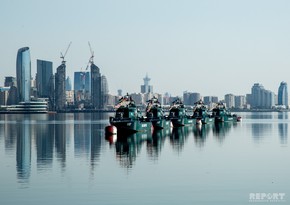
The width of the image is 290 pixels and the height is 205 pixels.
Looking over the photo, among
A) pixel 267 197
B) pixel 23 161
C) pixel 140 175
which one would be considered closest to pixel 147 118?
pixel 23 161

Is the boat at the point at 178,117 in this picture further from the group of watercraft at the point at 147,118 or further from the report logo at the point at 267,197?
the report logo at the point at 267,197

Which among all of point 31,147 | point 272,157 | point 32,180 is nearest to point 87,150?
point 31,147

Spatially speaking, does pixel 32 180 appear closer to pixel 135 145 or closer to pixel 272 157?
pixel 272 157

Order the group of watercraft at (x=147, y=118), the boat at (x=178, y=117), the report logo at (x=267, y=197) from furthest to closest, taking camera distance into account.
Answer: the boat at (x=178, y=117) → the group of watercraft at (x=147, y=118) → the report logo at (x=267, y=197)

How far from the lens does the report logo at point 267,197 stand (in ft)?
135

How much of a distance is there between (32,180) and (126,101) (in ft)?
259

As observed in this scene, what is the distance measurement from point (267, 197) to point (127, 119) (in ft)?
274

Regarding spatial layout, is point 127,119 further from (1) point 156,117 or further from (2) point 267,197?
(2) point 267,197

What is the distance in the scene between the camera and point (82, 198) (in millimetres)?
42062

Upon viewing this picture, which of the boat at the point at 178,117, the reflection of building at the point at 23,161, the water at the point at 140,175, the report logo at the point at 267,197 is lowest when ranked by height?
the report logo at the point at 267,197

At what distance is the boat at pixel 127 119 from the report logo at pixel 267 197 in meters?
78.5

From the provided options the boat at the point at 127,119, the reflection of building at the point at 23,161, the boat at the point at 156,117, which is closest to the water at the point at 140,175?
the reflection of building at the point at 23,161

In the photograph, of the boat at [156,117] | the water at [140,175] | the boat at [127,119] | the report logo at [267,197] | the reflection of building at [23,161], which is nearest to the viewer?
the report logo at [267,197]

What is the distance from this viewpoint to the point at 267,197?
4228 centimetres
